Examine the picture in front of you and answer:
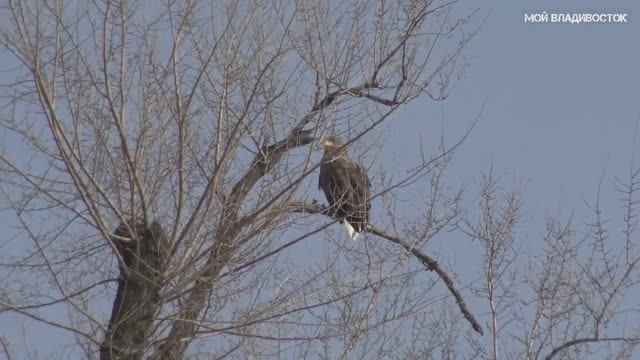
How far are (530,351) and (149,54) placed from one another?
7.69 feet

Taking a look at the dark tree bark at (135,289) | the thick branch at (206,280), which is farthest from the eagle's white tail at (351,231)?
→ the dark tree bark at (135,289)

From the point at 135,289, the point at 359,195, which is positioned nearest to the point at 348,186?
the point at 359,195

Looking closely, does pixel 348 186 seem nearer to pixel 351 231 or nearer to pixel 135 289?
pixel 351 231

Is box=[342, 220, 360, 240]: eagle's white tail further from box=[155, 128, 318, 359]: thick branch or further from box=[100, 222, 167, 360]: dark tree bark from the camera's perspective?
box=[100, 222, 167, 360]: dark tree bark

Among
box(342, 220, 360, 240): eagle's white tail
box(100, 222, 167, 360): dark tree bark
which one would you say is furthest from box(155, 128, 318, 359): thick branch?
box(342, 220, 360, 240): eagle's white tail

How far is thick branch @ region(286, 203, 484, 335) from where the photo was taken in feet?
15.3

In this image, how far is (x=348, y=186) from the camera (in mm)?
5211

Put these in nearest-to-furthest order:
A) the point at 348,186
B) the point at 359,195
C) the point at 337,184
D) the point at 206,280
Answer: the point at 206,280
the point at 348,186
the point at 359,195
the point at 337,184

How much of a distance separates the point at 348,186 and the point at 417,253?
0.51 meters

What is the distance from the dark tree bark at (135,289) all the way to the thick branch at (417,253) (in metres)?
0.64

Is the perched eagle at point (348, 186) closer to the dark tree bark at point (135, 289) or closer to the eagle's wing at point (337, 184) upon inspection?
the eagle's wing at point (337, 184)

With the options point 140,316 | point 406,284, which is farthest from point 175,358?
point 406,284

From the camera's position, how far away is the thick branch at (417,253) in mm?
4656

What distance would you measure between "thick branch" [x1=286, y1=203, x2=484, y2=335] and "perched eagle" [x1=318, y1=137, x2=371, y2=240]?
0.36 feet
